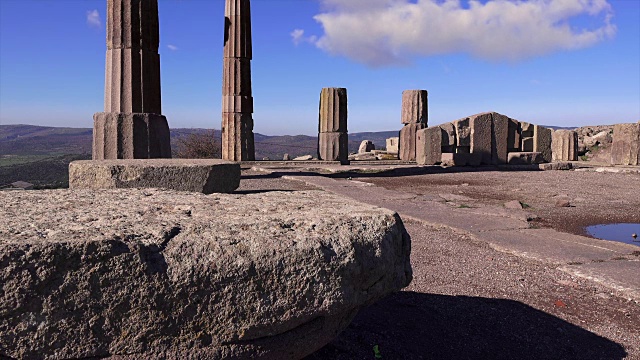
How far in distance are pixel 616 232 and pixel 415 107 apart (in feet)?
44.5

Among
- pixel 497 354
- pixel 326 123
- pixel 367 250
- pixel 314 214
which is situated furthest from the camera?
pixel 326 123

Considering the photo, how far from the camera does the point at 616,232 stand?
5.33 meters

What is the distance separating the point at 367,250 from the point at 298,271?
0.91 ft

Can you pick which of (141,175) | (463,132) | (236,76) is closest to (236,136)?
(236,76)

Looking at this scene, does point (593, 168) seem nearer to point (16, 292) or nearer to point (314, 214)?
point (314, 214)

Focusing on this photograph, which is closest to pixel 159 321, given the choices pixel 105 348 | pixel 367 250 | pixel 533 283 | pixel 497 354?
pixel 105 348

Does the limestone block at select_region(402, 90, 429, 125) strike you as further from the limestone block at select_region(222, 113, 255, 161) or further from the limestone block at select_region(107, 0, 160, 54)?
the limestone block at select_region(107, 0, 160, 54)

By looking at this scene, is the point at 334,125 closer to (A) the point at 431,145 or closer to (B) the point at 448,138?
(A) the point at 431,145

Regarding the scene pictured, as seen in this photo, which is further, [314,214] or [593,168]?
[593,168]

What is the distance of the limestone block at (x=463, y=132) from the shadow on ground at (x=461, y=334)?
12.9 metres

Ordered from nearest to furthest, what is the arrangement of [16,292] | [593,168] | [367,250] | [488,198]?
1. [16,292]
2. [367,250]
3. [488,198]
4. [593,168]

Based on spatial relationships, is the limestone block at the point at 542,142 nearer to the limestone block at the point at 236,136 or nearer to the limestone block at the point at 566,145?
the limestone block at the point at 566,145

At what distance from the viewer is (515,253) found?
399 cm

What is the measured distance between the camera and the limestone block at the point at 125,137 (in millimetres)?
8211
